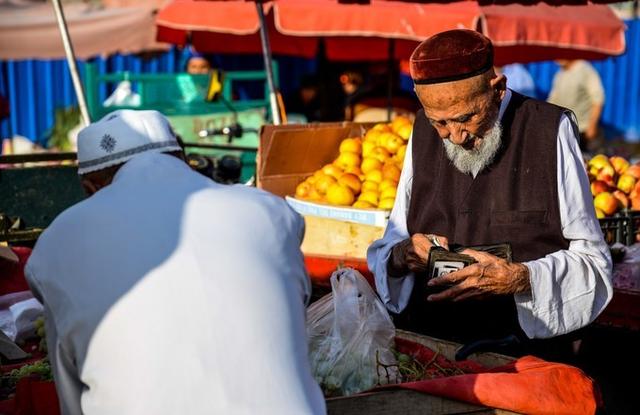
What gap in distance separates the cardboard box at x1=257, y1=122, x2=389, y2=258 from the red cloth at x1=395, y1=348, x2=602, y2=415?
2128 mm

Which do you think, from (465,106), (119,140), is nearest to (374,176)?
(465,106)

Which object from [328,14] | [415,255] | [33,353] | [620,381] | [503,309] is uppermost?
[328,14]

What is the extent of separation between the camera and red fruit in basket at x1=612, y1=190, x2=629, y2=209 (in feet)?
18.2

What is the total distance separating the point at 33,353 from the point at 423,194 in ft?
5.19

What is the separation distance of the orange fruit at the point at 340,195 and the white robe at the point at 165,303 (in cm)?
307

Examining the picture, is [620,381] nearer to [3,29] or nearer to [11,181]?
[11,181]

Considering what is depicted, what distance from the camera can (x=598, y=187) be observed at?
18.4 feet

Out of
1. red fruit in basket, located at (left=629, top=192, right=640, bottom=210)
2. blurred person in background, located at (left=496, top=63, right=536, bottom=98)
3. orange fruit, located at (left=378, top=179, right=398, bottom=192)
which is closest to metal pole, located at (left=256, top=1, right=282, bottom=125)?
orange fruit, located at (left=378, top=179, right=398, bottom=192)

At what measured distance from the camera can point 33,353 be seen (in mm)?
3684

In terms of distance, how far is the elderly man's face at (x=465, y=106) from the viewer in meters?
3.18

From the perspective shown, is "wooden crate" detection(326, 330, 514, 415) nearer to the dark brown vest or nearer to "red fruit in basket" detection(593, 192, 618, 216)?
the dark brown vest

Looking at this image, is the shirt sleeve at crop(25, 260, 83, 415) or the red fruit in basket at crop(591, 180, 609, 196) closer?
the shirt sleeve at crop(25, 260, 83, 415)

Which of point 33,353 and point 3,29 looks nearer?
point 33,353

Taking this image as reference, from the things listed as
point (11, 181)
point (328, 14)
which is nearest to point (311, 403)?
point (11, 181)
